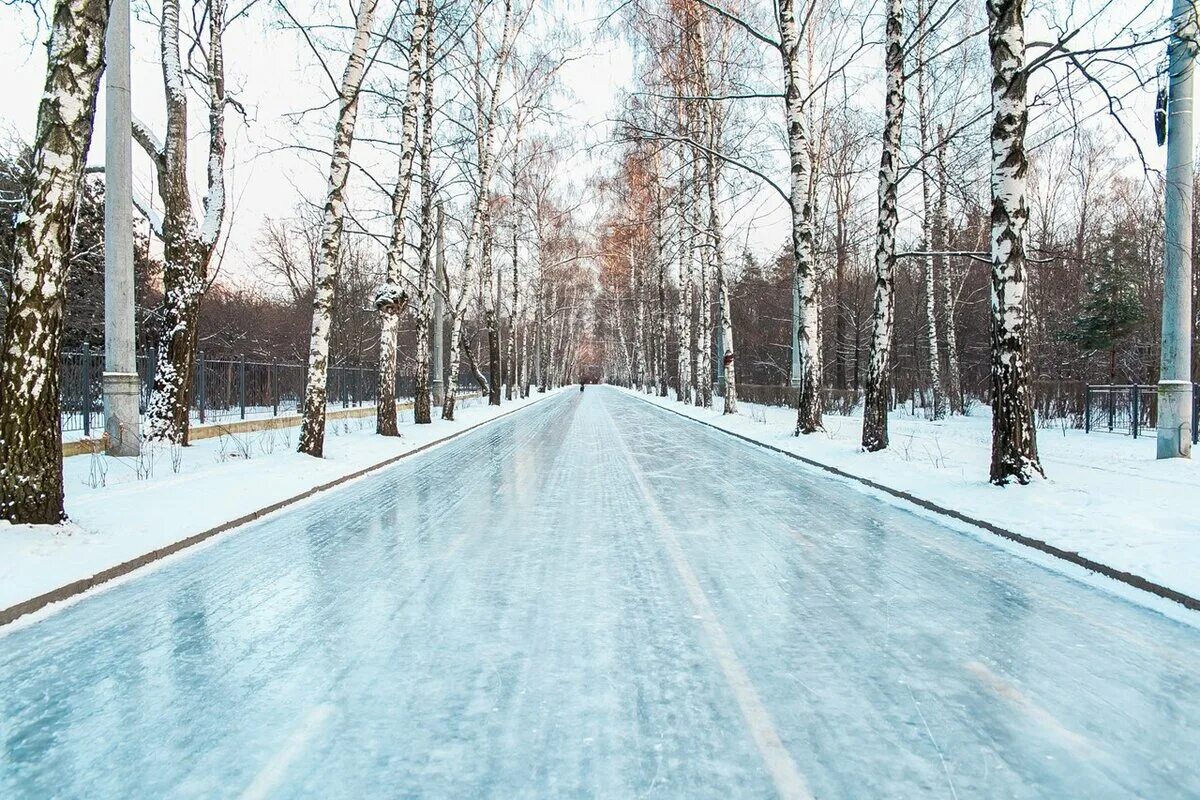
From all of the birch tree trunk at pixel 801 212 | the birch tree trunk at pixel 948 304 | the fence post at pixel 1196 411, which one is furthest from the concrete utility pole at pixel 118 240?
the birch tree trunk at pixel 948 304

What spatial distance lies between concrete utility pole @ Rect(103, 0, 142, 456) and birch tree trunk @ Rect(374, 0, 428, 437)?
6.03m

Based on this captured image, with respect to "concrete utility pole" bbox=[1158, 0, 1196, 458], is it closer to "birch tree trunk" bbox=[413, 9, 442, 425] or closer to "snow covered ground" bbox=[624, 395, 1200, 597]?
"snow covered ground" bbox=[624, 395, 1200, 597]

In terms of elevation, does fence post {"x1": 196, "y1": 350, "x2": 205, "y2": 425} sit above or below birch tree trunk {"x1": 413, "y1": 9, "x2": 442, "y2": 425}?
below

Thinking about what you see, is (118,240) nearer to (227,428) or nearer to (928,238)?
(227,428)

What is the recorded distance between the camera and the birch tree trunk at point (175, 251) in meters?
13.3

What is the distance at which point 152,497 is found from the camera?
350 inches

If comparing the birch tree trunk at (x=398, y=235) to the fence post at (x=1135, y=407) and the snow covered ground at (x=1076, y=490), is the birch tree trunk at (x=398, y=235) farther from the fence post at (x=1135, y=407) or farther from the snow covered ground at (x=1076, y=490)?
the fence post at (x=1135, y=407)

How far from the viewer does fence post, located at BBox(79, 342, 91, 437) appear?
47.0ft

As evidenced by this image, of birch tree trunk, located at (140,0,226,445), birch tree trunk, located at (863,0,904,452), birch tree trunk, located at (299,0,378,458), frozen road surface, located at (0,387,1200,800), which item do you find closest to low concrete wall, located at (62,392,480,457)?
birch tree trunk, located at (140,0,226,445)

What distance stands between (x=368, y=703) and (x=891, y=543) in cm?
525

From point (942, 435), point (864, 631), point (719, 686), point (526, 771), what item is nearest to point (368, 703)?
point (526, 771)

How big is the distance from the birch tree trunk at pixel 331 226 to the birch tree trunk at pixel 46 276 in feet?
20.8

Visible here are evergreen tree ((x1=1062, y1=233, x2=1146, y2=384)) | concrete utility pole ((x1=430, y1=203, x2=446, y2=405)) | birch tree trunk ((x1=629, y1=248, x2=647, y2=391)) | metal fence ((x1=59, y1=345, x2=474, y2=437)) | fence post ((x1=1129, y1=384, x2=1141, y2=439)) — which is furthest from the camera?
birch tree trunk ((x1=629, y1=248, x2=647, y2=391))

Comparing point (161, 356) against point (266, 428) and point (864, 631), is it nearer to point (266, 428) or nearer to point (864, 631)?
point (266, 428)
